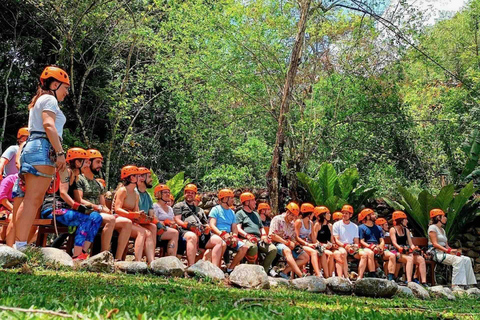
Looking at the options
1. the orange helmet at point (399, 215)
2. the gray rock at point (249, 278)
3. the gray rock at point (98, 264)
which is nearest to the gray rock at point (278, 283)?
the gray rock at point (249, 278)

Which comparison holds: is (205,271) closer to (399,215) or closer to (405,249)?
(405,249)

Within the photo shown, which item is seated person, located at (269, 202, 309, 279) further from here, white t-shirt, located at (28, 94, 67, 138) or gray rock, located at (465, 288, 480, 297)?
white t-shirt, located at (28, 94, 67, 138)

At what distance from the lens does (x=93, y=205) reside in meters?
6.81

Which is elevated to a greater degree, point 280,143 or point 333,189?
point 280,143

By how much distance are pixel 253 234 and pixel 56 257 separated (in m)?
4.02

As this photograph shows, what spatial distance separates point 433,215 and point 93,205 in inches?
293

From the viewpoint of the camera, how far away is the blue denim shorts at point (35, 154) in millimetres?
5176

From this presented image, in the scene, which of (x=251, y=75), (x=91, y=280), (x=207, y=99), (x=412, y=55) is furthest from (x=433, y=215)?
(x=91, y=280)

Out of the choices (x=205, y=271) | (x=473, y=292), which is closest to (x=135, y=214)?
(x=205, y=271)

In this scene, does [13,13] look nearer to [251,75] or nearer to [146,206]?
[251,75]

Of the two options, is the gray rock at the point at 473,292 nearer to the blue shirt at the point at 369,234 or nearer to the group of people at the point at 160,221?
the group of people at the point at 160,221

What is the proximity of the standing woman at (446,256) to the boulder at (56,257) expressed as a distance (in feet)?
25.2

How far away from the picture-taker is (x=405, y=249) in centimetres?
1054

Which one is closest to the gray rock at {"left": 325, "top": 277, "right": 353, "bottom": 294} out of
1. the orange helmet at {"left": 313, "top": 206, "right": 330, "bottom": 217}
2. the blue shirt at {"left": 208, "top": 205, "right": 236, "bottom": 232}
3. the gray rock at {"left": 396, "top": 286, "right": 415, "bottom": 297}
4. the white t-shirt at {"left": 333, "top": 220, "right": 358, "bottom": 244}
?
the gray rock at {"left": 396, "top": 286, "right": 415, "bottom": 297}
